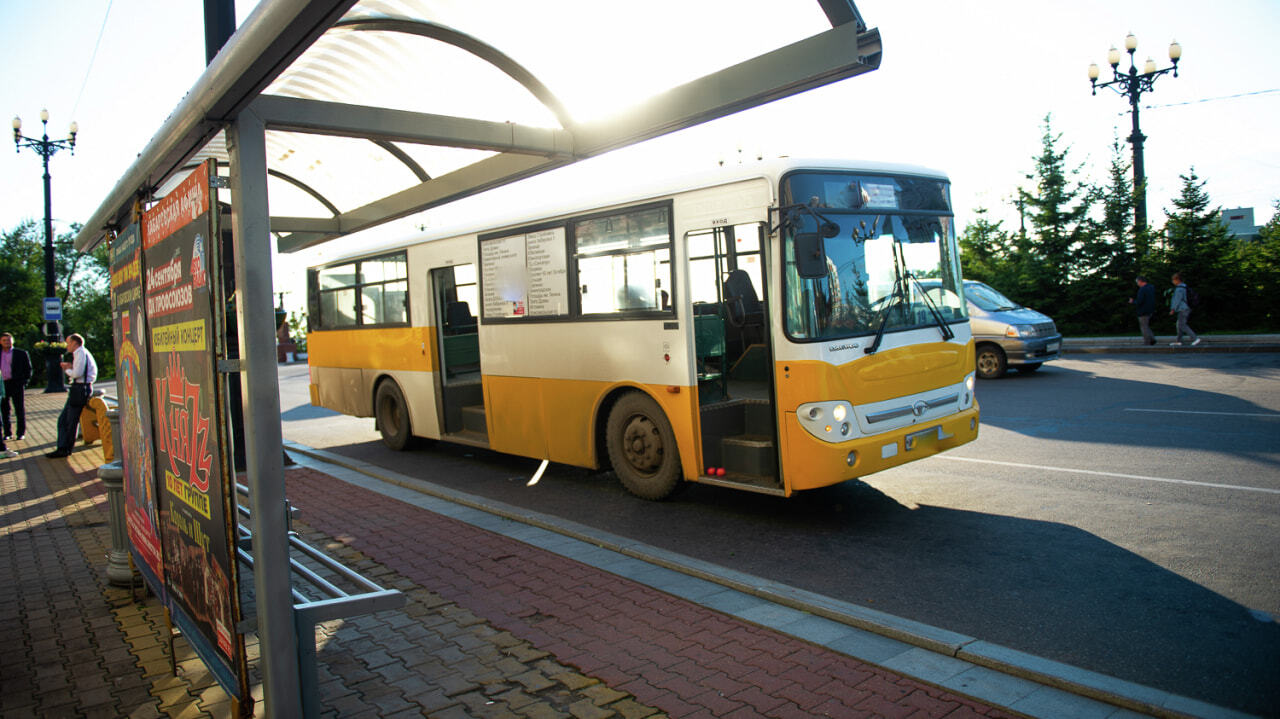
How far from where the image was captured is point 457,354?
1119 centimetres

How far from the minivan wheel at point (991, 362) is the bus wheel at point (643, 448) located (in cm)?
1130

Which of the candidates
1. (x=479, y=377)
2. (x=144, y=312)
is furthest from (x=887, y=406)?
(x=479, y=377)

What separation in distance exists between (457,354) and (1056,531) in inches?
295

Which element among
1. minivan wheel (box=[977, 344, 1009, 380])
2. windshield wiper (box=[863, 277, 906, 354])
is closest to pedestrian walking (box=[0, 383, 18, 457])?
windshield wiper (box=[863, 277, 906, 354])

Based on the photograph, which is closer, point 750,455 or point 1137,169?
point 750,455

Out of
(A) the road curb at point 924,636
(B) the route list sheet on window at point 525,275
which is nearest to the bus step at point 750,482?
(A) the road curb at point 924,636

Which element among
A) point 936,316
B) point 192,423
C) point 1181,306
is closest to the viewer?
point 192,423

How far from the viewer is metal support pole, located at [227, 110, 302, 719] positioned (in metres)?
3.23

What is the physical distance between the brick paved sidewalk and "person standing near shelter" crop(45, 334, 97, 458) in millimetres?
6647

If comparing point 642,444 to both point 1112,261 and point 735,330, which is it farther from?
point 1112,261

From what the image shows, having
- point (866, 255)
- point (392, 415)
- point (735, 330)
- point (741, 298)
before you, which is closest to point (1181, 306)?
point (735, 330)

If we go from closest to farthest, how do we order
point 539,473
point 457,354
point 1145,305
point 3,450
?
point 539,473 < point 457,354 < point 3,450 < point 1145,305

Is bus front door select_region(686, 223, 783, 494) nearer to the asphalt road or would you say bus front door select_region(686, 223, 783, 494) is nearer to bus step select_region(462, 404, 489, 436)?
the asphalt road

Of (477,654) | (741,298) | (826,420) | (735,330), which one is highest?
(741,298)
